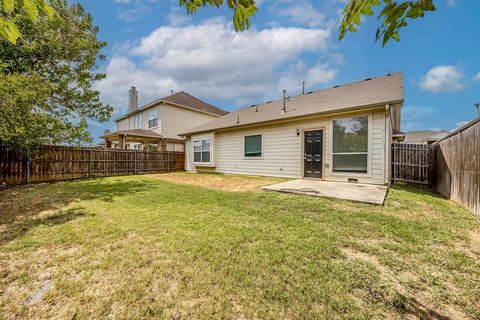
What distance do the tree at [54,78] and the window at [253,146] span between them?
651 centimetres

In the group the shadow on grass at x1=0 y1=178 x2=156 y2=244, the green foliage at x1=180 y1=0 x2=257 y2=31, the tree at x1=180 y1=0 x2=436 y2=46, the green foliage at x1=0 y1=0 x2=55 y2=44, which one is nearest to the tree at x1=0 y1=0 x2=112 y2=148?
the shadow on grass at x1=0 y1=178 x2=156 y2=244

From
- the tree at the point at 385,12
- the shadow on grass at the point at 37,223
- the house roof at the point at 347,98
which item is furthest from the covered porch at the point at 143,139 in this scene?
the tree at the point at 385,12

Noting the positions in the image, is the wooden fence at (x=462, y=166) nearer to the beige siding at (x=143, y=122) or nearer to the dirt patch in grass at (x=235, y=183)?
the dirt patch in grass at (x=235, y=183)

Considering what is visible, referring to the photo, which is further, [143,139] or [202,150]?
[143,139]

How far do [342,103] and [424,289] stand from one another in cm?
730

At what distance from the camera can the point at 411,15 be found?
1219 mm

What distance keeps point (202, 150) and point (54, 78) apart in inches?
300

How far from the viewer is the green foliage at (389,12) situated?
118 cm

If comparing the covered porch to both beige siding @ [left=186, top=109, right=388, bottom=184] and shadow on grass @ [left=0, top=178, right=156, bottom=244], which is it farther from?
shadow on grass @ [left=0, top=178, right=156, bottom=244]

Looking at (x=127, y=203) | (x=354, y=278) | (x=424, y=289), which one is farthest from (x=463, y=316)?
(x=127, y=203)

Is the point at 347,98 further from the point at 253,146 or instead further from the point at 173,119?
the point at 173,119

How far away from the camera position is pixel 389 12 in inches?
47.6

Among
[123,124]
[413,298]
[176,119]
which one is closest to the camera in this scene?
[413,298]

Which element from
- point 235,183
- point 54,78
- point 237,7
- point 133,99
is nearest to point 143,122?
point 133,99
